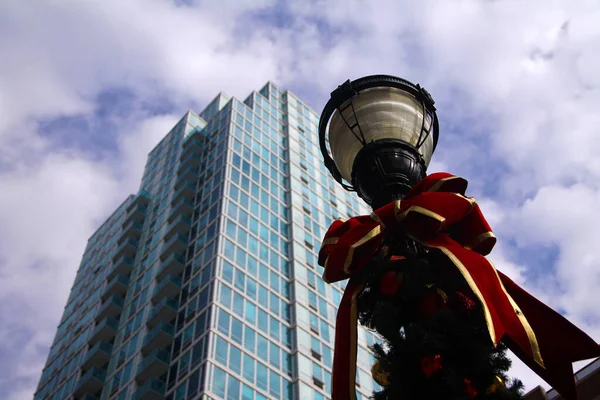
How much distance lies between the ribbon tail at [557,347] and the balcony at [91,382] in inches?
1493

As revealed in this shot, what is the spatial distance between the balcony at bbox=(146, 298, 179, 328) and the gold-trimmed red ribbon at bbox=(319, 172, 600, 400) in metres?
34.1

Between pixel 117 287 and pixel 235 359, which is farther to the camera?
pixel 117 287

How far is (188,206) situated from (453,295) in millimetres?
42853

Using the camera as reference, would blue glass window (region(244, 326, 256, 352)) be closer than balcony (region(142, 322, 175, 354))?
Yes

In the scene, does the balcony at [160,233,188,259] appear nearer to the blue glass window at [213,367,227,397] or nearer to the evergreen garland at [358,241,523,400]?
the blue glass window at [213,367,227,397]

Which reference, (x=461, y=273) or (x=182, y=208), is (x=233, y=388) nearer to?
(x=182, y=208)

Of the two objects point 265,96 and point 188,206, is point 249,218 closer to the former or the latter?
point 188,206

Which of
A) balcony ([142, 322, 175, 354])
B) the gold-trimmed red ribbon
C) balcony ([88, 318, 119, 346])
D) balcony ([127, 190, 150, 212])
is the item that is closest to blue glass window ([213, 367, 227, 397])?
balcony ([142, 322, 175, 354])

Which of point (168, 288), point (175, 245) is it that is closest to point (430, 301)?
point (168, 288)

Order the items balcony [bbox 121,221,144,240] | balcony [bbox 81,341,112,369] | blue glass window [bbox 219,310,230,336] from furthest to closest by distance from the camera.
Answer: balcony [bbox 121,221,144,240] → balcony [bbox 81,341,112,369] → blue glass window [bbox 219,310,230,336]

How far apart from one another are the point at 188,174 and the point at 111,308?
12389 millimetres

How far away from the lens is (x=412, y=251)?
3.59m

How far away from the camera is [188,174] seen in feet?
161

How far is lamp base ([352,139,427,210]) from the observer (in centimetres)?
425
